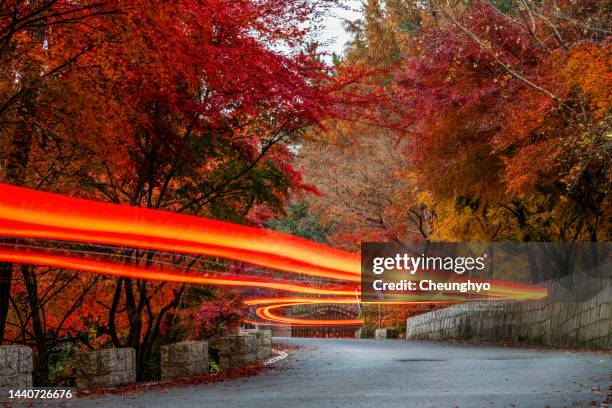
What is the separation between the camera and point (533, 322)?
995 inches

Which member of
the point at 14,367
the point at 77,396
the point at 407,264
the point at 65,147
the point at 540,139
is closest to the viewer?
the point at 14,367

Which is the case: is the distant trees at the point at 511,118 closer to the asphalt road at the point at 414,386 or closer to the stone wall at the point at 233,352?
the asphalt road at the point at 414,386

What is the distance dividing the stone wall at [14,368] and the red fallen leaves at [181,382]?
107 cm

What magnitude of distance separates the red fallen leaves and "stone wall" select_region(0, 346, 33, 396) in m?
1.07

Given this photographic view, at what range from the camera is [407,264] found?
36.7 meters

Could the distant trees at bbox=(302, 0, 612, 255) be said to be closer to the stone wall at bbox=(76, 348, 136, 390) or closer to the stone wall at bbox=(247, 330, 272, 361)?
the stone wall at bbox=(76, 348, 136, 390)

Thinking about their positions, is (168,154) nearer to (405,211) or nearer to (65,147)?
(65,147)

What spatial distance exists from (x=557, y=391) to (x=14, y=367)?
25.9ft

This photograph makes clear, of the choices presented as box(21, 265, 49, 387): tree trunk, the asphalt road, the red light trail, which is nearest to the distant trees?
the red light trail

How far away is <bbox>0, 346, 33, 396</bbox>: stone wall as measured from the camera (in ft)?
39.2

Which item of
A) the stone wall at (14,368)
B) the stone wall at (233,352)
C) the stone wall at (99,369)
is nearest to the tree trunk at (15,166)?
the stone wall at (99,369)

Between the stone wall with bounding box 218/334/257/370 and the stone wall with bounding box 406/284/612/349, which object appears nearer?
the stone wall with bounding box 218/334/257/370

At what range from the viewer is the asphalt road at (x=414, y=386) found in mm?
10852

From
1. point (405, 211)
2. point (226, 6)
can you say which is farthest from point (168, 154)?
point (405, 211)
